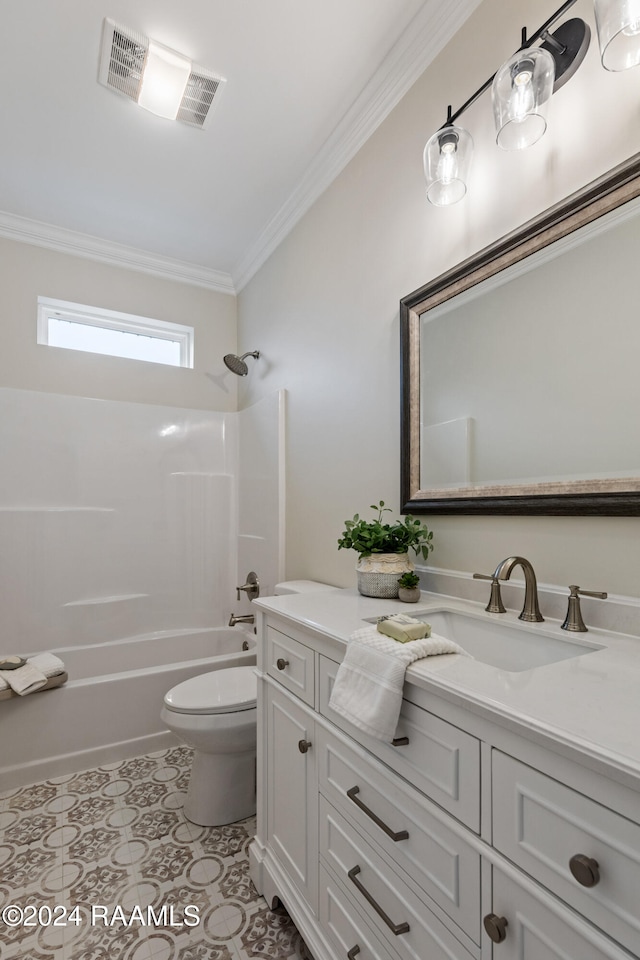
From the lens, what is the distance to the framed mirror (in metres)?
1.01

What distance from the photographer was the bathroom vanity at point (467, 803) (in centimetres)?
55

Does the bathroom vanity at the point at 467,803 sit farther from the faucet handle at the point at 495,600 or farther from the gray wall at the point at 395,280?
the gray wall at the point at 395,280

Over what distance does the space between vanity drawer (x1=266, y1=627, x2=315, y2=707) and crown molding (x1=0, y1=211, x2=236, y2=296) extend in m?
2.44

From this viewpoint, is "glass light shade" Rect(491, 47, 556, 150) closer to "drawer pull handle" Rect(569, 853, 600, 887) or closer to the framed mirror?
the framed mirror

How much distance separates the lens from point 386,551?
146 centimetres

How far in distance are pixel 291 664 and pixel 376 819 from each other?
0.45 metres

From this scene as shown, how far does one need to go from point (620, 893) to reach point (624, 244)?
111 centimetres

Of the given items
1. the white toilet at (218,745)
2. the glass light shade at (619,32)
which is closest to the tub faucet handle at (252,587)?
the white toilet at (218,745)

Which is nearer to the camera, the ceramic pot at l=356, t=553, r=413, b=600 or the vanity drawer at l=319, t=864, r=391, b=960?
the vanity drawer at l=319, t=864, r=391, b=960

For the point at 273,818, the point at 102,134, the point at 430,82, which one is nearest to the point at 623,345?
the point at 430,82

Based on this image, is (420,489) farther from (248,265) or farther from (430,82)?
(248,265)

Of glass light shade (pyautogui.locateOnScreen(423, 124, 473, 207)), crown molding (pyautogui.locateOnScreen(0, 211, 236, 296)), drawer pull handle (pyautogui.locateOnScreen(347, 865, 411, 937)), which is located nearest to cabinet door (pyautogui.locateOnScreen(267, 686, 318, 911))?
drawer pull handle (pyautogui.locateOnScreen(347, 865, 411, 937))

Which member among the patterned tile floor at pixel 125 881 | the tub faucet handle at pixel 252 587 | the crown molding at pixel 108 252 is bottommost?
the patterned tile floor at pixel 125 881

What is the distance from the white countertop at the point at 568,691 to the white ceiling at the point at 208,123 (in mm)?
1755
